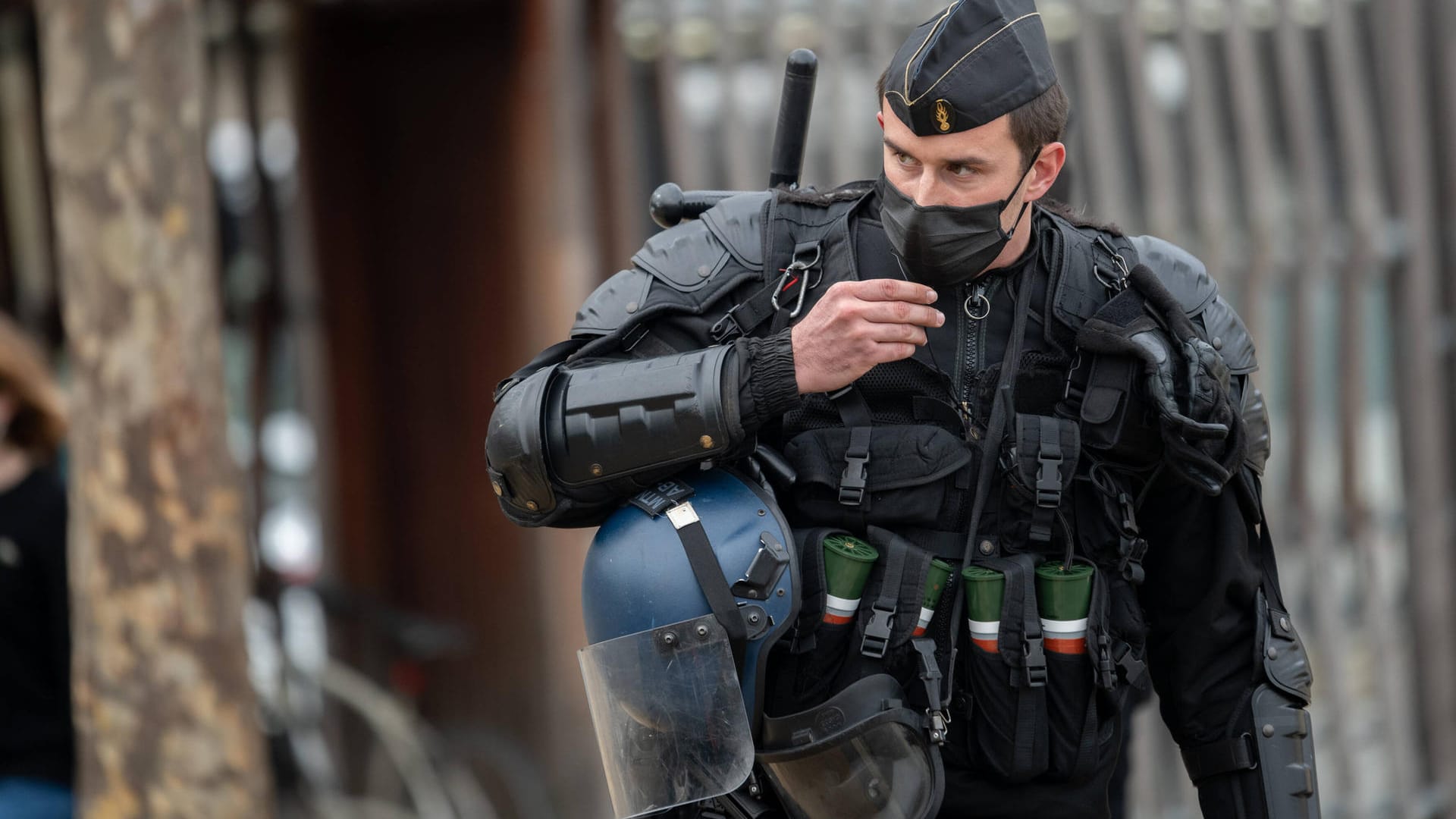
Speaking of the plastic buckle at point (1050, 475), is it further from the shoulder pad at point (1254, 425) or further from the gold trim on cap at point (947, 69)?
the gold trim on cap at point (947, 69)

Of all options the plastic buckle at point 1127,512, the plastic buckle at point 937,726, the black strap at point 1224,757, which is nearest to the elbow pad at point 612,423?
the plastic buckle at point 937,726

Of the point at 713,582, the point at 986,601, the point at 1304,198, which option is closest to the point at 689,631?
the point at 713,582

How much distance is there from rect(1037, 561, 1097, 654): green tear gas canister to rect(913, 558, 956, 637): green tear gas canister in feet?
0.44

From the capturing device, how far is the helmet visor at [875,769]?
2092 millimetres

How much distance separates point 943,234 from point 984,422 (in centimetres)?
29

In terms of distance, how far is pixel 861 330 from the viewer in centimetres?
200

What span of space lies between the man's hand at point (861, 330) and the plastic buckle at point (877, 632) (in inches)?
13.1

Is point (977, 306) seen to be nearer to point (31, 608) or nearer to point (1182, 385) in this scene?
point (1182, 385)

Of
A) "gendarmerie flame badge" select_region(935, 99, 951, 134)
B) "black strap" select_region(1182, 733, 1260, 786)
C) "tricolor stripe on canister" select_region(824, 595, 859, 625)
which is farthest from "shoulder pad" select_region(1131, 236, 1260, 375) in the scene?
"tricolor stripe on canister" select_region(824, 595, 859, 625)

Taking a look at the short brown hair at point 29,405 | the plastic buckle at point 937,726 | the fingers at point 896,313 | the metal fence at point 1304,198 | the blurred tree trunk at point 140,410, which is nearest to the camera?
the fingers at point 896,313

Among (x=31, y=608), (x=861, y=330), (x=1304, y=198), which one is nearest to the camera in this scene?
(x=861, y=330)

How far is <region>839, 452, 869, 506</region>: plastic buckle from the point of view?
2166 mm

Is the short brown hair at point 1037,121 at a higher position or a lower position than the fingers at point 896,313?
higher

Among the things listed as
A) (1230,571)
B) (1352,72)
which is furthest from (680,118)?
(1230,571)
